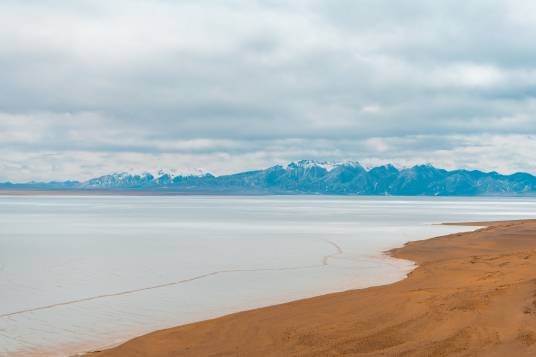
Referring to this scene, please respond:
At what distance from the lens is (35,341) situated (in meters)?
14.4

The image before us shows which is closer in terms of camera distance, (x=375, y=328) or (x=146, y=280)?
(x=375, y=328)

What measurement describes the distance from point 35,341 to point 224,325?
485 cm

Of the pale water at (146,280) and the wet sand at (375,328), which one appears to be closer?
the wet sand at (375,328)

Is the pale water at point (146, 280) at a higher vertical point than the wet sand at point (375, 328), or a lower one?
lower

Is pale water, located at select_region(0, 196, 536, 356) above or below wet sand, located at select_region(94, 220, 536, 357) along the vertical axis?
below

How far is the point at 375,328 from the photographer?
513 inches

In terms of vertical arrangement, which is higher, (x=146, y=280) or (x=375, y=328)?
(x=375, y=328)

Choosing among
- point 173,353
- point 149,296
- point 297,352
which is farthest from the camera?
point 149,296

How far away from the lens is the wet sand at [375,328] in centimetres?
1122

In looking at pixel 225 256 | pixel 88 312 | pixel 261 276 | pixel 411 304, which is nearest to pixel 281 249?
pixel 225 256

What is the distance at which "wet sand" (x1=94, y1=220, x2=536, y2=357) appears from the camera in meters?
11.2

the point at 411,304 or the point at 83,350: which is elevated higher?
the point at 411,304

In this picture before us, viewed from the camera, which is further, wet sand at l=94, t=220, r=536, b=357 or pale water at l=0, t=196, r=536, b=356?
pale water at l=0, t=196, r=536, b=356

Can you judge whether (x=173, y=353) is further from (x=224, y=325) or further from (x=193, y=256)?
(x=193, y=256)
